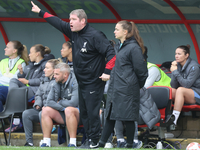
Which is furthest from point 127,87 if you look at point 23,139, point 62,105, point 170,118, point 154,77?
point 23,139

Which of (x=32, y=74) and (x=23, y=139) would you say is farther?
(x=32, y=74)

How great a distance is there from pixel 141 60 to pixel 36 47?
334 centimetres

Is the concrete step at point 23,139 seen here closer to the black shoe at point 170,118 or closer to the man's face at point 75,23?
the black shoe at point 170,118

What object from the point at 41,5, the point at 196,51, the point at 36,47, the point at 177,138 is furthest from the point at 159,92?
the point at 41,5

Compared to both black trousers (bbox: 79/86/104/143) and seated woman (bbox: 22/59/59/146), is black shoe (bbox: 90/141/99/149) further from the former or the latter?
seated woman (bbox: 22/59/59/146)

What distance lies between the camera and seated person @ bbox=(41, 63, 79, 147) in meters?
5.37

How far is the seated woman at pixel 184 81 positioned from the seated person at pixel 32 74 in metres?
2.46

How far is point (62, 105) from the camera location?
5582 mm

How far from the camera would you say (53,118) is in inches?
217

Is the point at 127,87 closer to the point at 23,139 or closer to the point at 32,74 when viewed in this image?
the point at 23,139

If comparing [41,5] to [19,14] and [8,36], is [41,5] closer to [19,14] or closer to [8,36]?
[19,14]

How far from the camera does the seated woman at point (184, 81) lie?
5680mm

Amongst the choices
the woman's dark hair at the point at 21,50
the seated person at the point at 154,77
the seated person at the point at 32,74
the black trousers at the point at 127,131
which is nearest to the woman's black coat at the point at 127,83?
the black trousers at the point at 127,131

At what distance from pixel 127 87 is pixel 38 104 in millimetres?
2209
